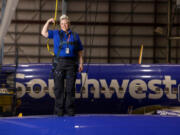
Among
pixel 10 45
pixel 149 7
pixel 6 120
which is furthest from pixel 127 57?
pixel 6 120

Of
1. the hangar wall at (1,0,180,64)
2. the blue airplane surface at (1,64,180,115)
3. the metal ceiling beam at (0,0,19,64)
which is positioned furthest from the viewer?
the hangar wall at (1,0,180,64)

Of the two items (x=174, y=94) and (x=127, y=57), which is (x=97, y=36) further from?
(x=174, y=94)

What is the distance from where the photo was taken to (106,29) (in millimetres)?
31047

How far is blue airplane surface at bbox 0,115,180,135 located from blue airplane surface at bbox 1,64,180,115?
8035 millimetres

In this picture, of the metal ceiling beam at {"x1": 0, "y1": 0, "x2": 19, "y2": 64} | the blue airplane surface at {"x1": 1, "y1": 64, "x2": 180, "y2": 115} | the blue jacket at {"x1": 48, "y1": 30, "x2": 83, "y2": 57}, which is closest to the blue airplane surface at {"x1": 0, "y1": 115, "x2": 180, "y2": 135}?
the metal ceiling beam at {"x1": 0, "y1": 0, "x2": 19, "y2": 64}

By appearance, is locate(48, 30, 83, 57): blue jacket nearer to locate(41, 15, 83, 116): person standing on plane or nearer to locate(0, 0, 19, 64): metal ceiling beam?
locate(41, 15, 83, 116): person standing on plane

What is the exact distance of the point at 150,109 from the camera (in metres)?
12.7

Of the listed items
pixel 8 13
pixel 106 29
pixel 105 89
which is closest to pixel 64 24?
pixel 8 13

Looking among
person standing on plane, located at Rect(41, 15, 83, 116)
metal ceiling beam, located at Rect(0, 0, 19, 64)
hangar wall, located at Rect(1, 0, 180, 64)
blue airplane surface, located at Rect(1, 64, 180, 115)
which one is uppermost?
hangar wall, located at Rect(1, 0, 180, 64)

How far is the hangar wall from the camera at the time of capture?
3072 centimetres

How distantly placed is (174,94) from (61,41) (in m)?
7.90

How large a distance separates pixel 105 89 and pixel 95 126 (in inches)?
334

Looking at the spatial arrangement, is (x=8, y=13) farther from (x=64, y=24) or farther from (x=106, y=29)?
(x=106, y=29)

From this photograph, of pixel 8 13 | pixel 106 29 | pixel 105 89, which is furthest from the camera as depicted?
pixel 106 29
